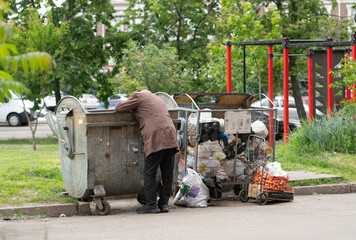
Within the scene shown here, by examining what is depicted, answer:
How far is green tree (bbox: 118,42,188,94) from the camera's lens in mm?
19469

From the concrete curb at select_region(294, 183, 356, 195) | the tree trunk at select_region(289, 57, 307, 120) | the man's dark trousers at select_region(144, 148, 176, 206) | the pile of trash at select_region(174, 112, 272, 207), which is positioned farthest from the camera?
the tree trunk at select_region(289, 57, 307, 120)

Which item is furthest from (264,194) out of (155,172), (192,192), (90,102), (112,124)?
(90,102)

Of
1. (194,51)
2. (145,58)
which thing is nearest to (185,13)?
(194,51)

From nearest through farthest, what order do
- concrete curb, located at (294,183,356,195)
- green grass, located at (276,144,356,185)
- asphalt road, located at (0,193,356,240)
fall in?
asphalt road, located at (0,193,356,240)
concrete curb, located at (294,183,356,195)
green grass, located at (276,144,356,185)

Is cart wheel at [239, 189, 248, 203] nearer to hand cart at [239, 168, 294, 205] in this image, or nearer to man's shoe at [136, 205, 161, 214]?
hand cart at [239, 168, 294, 205]

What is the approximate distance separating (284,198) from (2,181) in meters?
4.31

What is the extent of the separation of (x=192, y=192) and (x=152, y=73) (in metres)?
11.3

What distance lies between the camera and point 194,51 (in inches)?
1021

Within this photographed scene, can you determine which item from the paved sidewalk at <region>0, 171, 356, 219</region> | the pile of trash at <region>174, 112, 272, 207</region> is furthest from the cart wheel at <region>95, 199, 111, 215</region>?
the pile of trash at <region>174, 112, 272, 207</region>

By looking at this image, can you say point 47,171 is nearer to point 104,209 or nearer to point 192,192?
point 104,209

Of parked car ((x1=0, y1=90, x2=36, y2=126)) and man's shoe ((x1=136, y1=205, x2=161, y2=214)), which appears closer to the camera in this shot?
man's shoe ((x1=136, y1=205, x2=161, y2=214))

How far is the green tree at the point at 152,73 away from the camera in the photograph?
63.9ft

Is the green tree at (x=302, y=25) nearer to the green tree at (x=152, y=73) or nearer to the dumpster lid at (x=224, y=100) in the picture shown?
the green tree at (x=152, y=73)

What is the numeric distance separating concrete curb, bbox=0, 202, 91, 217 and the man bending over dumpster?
777 millimetres
